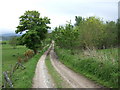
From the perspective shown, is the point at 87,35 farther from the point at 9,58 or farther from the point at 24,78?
the point at 24,78

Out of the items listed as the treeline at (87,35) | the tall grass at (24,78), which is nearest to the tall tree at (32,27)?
the treeline at (87,35)

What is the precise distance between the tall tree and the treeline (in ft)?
16.3

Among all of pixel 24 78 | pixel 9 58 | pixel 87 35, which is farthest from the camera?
pixel 9 58

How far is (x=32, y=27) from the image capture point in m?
43.1

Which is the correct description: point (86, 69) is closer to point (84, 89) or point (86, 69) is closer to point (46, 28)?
point (84, 89)

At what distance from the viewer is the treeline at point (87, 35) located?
32406 mm

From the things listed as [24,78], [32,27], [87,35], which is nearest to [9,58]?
[32,27]

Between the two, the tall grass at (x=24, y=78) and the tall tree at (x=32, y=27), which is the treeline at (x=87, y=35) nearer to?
the tall tree at (x=32, y=27)

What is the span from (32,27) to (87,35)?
48.8 ft

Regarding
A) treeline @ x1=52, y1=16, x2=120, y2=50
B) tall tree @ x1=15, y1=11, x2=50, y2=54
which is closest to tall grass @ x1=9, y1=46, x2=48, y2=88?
treeline @ x1=52, y1=16, x2=120, y2=50

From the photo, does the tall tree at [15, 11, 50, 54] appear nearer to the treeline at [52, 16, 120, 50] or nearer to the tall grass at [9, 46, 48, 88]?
the treeline at [52, 16, 120, 50]

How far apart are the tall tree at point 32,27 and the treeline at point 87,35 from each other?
4.98 metres

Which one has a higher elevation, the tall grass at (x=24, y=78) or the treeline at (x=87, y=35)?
the treeline at (x=87, y=35)

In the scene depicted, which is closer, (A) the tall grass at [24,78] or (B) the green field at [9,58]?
(A) the tall grass at [24,78]
